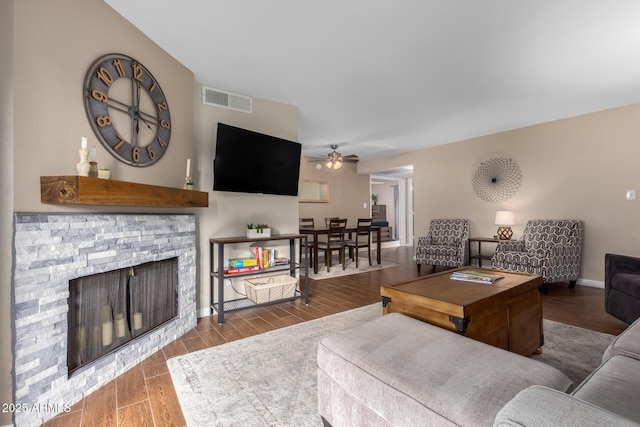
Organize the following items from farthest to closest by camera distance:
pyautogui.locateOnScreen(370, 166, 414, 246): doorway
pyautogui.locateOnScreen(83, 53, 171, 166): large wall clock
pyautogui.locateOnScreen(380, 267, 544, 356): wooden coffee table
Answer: pyautogui.locateOnScreen(370, 166, 414, 246): doorway < pyautogui.locateOnScreen(83, 53, 171, 166): large wall clock < pyautogui.locateOnScreen(380, 267, 544, 356): wooden coffee table

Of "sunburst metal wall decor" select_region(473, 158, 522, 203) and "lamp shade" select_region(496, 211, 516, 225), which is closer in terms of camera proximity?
"lamp shade" select_region(496, 211, 516, 225)

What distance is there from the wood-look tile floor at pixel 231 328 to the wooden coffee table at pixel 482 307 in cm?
106

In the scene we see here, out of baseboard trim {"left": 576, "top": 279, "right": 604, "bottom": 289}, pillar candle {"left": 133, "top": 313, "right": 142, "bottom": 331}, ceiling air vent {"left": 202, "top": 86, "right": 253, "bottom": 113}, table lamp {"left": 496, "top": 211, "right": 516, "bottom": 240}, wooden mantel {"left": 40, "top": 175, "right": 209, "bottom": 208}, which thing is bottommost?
baseboard trim {"left": 576, "top": 279, "right": 604, "bottom": 289}

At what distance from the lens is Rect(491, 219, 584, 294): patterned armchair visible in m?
3.62

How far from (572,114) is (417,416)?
16.2 feet

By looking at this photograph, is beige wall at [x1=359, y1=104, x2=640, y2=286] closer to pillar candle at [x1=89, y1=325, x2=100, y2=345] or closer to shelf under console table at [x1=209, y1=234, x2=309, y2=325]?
shelf under console table at [x1=209, y1=234, x2=309, y2=325]

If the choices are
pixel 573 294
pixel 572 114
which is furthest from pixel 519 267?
pixel 572 114

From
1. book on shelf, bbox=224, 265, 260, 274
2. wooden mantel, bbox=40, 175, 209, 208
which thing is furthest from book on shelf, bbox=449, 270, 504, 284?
wooden mantel, bbox=40, 175, 209, 208

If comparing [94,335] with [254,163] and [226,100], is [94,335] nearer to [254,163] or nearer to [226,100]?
[254,163]

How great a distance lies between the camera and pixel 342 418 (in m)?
1.23

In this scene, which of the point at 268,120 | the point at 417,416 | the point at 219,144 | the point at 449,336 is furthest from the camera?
the point at 268,120

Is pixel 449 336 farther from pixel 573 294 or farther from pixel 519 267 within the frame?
pixel 573 294

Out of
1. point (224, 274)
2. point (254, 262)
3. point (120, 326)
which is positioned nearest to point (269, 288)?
point (254, 262)

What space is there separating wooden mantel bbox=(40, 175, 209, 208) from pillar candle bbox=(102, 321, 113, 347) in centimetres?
84
